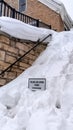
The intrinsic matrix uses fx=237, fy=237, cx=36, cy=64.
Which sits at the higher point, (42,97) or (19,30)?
(19,30)

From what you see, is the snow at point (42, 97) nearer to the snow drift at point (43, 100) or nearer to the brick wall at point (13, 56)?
the snow drift at point (43, 100)

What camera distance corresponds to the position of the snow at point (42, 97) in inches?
138

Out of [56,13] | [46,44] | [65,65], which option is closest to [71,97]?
[65,65]


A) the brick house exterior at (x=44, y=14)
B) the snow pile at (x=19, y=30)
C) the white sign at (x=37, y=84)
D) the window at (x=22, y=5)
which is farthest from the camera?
the window at (x=22, y=5)

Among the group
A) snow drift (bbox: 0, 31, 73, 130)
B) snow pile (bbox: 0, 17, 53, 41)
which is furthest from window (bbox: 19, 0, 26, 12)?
snow drift (bbox: 0, 31, 73, 130)

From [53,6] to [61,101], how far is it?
9700 mm

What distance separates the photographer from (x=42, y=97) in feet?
13.3

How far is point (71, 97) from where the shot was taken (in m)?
3.94

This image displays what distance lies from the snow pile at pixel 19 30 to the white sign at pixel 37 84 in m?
1.44

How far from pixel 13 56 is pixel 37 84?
1.34 metres

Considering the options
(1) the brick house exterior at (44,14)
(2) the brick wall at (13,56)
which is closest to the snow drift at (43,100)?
(2) the brick wall at (13,56)

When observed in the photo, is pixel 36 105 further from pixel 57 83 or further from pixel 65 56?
pixel 65 56

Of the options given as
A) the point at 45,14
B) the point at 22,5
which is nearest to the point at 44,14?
the point at 45,14

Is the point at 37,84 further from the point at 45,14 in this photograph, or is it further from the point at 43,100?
the point at 45,14
